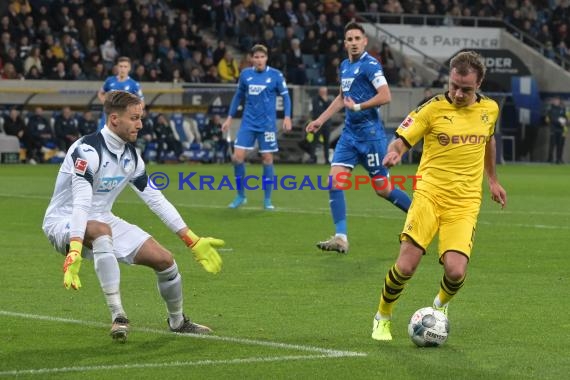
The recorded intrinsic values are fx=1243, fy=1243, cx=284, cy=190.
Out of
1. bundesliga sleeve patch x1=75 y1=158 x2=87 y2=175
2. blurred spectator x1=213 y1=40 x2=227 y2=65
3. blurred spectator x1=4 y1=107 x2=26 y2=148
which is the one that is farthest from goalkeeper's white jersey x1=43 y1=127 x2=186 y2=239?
blurred spectator x1=213 y1=40 x2=227 y2=65

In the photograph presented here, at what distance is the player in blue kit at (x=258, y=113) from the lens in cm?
2072

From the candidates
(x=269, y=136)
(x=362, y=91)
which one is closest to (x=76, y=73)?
(x=269, y=136)

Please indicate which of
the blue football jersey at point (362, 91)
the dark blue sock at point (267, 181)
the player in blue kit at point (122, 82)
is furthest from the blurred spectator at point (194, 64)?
the blue football jersey at point (362, 91)

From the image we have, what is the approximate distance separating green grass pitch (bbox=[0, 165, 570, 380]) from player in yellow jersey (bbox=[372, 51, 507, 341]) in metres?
0.49

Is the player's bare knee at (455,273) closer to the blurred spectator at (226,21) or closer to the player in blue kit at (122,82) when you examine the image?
the player in blue kit at (122,82)

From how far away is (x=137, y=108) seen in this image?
8.64 metres

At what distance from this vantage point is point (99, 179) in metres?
8.60

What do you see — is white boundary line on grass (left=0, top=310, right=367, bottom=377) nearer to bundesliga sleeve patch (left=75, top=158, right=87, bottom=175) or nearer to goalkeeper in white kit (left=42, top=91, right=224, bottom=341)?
goalkeeper in white kit (left=42, top=91, right=224, bottom=341)

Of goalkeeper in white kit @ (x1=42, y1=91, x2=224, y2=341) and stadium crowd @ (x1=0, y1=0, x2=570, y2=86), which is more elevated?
goalkeeper in white kit @ (x1=42, y1=91, x2=224, y2=341)

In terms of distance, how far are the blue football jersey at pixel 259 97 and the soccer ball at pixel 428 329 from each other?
12583 mm

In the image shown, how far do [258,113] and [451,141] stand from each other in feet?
39.7

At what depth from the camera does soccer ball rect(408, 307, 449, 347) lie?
8.42 m

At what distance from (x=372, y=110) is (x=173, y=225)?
646cm

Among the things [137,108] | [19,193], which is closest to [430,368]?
[137,108]
